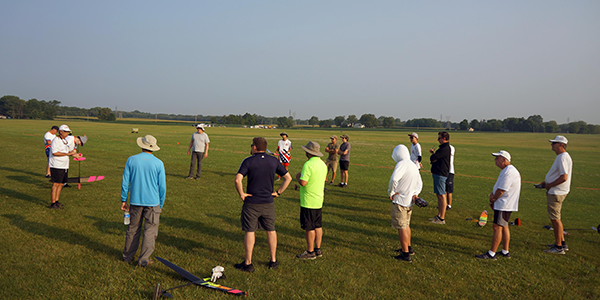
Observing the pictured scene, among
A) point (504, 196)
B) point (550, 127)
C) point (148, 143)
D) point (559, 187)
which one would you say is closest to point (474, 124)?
point (550, 127)

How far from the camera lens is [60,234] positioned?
23.5ft

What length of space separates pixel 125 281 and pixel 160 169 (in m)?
1.90

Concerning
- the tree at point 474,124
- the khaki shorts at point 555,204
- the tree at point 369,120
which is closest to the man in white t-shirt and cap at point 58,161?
the khaki shorts at point 555,204

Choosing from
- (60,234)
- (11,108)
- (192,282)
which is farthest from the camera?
(11,108)

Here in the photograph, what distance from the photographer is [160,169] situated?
5.73m

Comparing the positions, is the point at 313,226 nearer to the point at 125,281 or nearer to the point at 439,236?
the point at 125,281

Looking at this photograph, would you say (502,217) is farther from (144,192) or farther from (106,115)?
(106,115)

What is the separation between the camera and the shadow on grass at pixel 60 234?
6.44 metres

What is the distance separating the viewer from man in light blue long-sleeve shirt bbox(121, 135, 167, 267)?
5594mm

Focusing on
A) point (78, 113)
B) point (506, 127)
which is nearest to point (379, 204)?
point (506, 127)

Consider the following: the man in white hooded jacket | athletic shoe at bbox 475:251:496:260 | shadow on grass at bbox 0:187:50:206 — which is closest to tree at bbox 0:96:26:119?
shadow on grass at bbox 0:187:50:206

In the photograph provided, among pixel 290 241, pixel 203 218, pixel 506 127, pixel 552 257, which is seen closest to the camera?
pixel 552 257

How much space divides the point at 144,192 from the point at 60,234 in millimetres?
3296

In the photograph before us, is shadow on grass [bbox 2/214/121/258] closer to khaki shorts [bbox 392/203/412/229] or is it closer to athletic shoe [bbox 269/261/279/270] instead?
athletic shoe [bbox 269/261/279/270]
